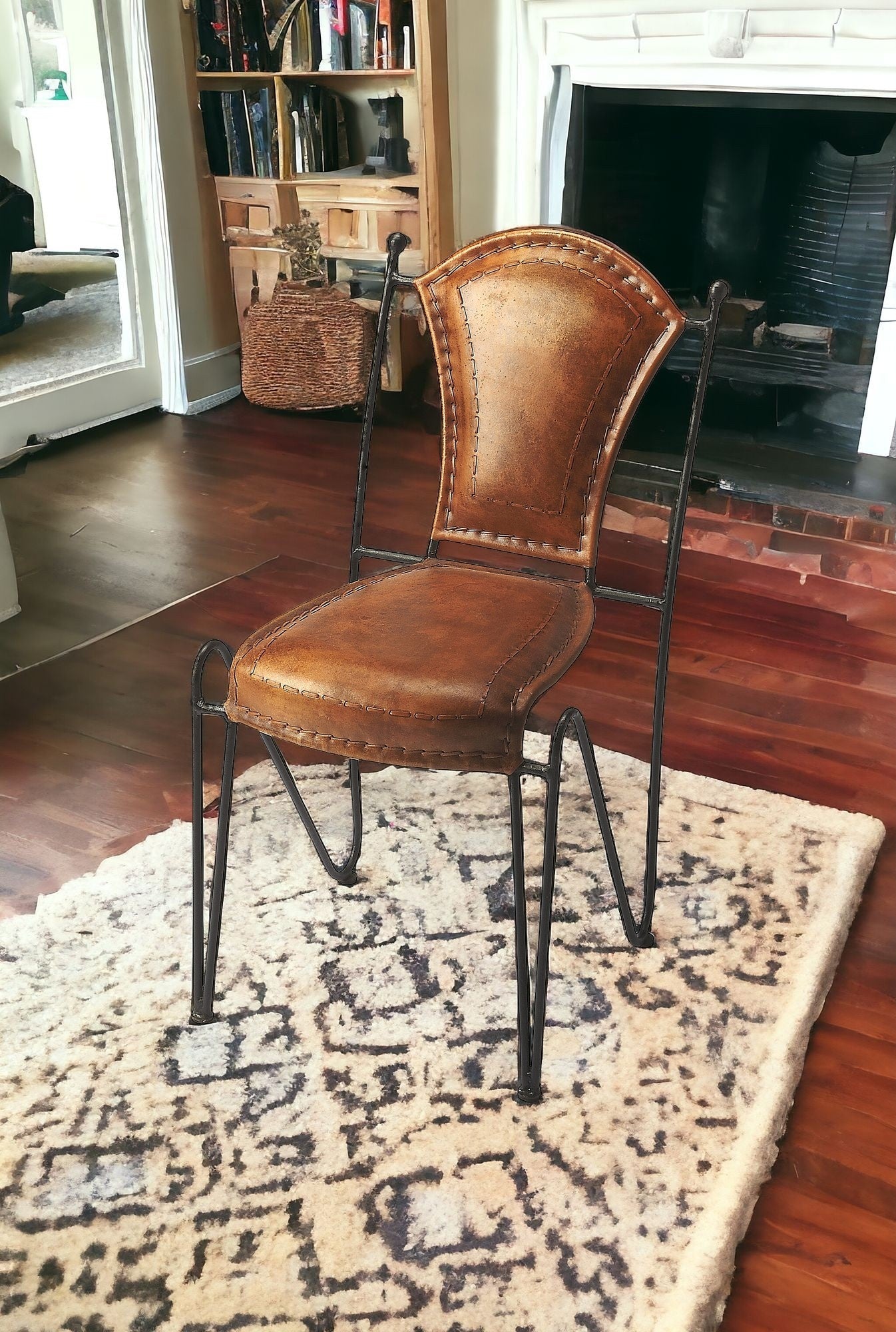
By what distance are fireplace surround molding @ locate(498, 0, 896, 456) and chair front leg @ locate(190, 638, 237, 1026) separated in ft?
7.61

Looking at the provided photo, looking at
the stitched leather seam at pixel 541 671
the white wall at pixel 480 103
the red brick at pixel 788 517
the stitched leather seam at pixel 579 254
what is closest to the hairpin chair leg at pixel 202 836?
the stitched leather seam at pixel 541 671

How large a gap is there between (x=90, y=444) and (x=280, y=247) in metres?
0.95

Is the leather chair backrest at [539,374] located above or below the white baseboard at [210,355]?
above

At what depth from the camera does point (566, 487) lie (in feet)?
5.07

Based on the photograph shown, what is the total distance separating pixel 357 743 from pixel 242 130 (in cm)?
334

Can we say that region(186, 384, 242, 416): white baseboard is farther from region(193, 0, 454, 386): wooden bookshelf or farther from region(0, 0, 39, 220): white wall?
region(0, 0, 39, 220): white wall

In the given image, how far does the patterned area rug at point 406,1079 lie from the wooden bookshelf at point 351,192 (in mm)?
2438

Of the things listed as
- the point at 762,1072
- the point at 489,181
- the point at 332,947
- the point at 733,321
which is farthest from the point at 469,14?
the point at 762,1072

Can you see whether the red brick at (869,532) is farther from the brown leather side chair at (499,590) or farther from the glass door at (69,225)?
the glass door at (69,225)

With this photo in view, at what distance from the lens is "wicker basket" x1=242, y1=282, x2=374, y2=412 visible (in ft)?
13.0

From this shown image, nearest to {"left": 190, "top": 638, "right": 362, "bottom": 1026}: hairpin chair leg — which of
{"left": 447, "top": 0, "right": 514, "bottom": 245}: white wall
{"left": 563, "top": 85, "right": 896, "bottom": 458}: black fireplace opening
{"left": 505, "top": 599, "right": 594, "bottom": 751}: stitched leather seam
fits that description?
{"left": 505, "top": 599, "right": 594, "bottom": 751}: stitched leather seam

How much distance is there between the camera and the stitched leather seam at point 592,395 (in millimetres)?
1439

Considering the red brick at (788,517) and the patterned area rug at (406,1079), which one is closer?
the patterned area rug at (406,1079)

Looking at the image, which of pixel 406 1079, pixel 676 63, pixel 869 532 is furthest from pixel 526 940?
pixel 676 63
